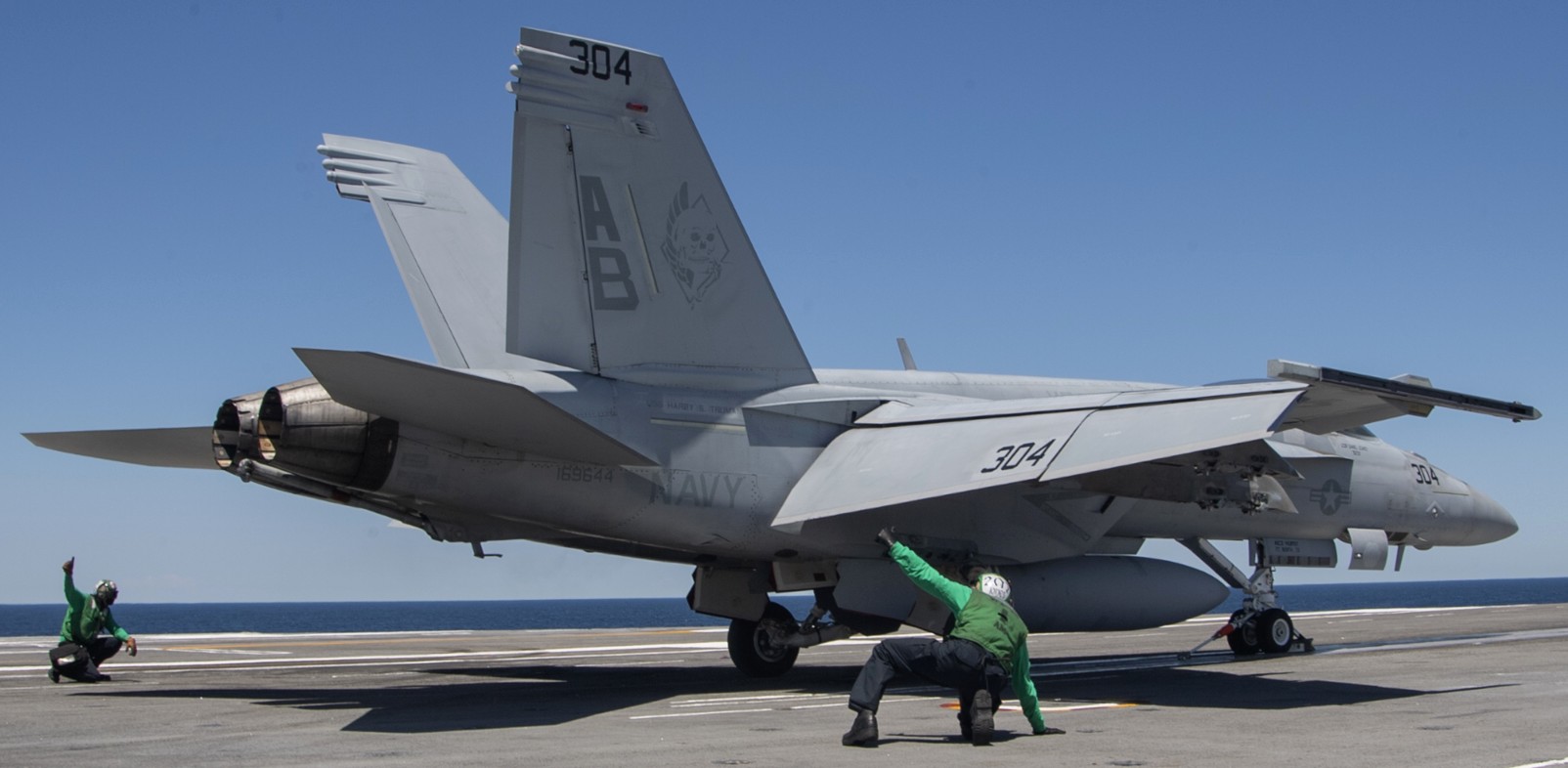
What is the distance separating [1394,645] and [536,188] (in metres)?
15.3

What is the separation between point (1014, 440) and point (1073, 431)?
0.56 metres

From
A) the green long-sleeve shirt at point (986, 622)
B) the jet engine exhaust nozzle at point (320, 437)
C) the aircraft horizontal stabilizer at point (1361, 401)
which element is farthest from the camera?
the jet engine exhaust nozzle at point (320, 437)

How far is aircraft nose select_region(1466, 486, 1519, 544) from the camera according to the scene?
779 inches

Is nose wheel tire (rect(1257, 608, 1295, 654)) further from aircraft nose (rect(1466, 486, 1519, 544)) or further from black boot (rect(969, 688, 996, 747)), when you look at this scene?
black boot (rect(969, 688, 996, 747))

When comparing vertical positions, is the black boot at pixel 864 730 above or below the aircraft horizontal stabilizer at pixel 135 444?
below

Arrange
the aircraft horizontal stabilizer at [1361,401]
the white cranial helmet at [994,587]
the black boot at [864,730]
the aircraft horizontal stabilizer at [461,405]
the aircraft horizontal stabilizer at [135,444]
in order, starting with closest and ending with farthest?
the black boot at [864,730] → the white cranial helmet at [994,587] → the aircraft horizontal stabilizer at [461,405] → the aircraft horizontal stabilizer at [1361,401] → the aircraft horizontal stabilizer at [135,444]

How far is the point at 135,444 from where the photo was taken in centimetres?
1381

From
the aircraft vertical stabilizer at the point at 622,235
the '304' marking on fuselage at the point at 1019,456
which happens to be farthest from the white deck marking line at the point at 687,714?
the aircraft vertical stabilizer at the point at 622,235

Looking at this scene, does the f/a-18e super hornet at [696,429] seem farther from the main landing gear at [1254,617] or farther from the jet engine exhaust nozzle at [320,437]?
the main landing gear at [1254,617]

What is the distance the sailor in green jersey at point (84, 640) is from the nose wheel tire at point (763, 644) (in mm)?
6401

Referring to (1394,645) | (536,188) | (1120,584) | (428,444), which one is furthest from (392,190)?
(1394,645)

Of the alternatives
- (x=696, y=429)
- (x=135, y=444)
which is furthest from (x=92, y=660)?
(x=696, y=429)

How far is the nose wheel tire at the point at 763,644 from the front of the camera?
15508 mm

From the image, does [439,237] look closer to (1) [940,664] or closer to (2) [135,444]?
(2) [135,444]
